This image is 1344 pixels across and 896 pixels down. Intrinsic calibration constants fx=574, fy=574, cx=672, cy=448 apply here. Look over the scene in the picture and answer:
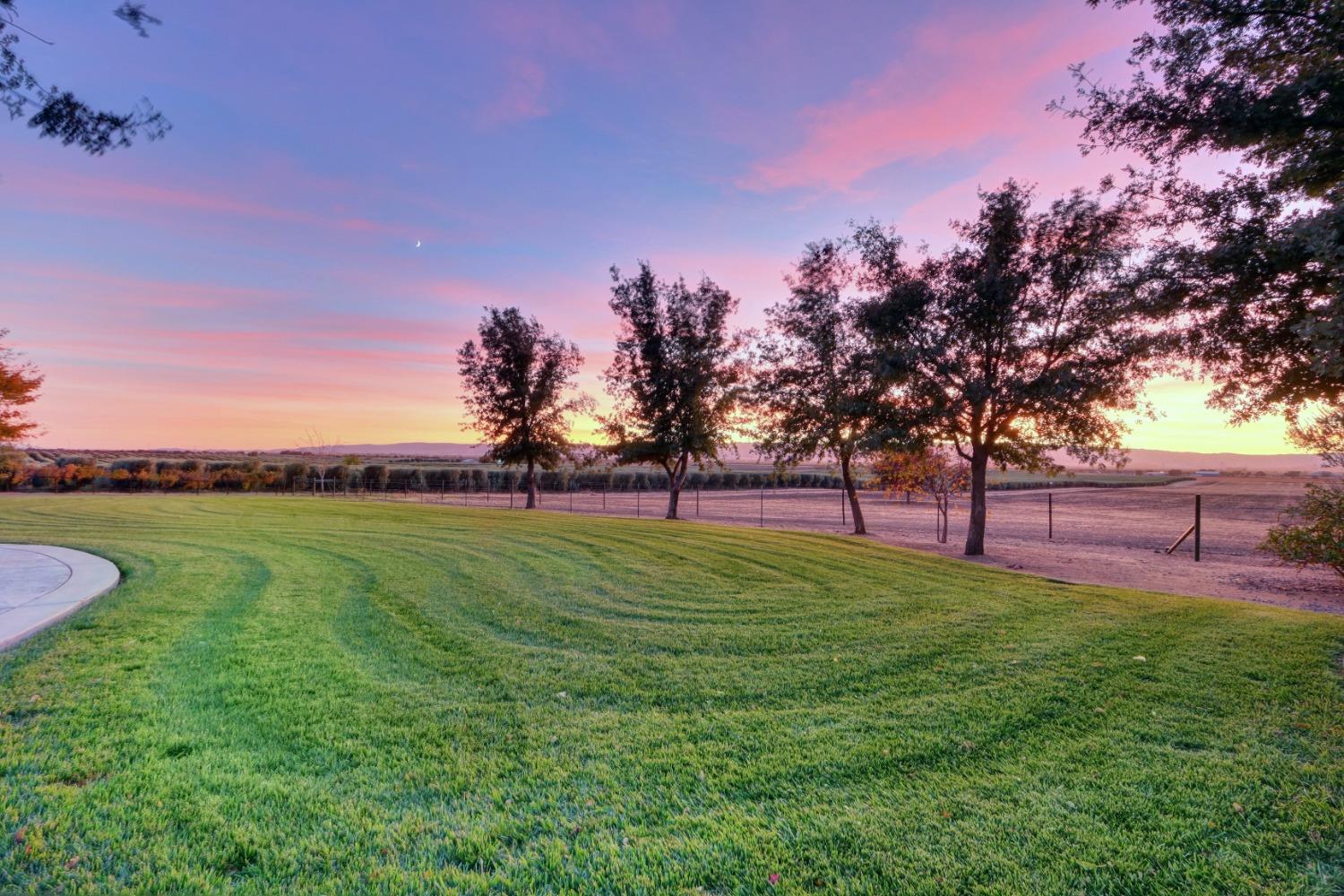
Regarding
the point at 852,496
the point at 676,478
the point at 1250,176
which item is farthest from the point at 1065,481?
the point at 1250,176

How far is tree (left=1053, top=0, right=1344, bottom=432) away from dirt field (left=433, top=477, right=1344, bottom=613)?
4.82 metres

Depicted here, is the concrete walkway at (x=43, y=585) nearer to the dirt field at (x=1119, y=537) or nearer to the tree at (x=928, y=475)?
the dirt field at (x=1119, y=537)

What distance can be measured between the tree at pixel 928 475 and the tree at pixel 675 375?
7.23 metres

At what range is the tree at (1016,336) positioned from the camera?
12.3m

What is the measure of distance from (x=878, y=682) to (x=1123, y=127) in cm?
834

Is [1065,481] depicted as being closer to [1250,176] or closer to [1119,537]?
[1119,537]

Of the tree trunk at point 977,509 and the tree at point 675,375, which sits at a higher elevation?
the tree at point 675,375

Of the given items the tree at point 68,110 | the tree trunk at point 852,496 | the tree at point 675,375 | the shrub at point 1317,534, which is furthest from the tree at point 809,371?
the tree at point 68,110

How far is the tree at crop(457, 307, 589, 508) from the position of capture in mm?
30641

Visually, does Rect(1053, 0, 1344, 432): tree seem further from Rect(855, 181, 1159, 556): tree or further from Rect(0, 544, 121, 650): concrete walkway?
Rect(0, 544, 121, 650): concrete walkway

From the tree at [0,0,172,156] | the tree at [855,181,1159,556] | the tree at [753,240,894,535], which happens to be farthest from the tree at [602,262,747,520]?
the tree at [0,0,172,156]

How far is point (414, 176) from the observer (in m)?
13.7

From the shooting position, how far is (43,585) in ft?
24.2

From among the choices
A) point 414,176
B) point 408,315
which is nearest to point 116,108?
point 414,176
